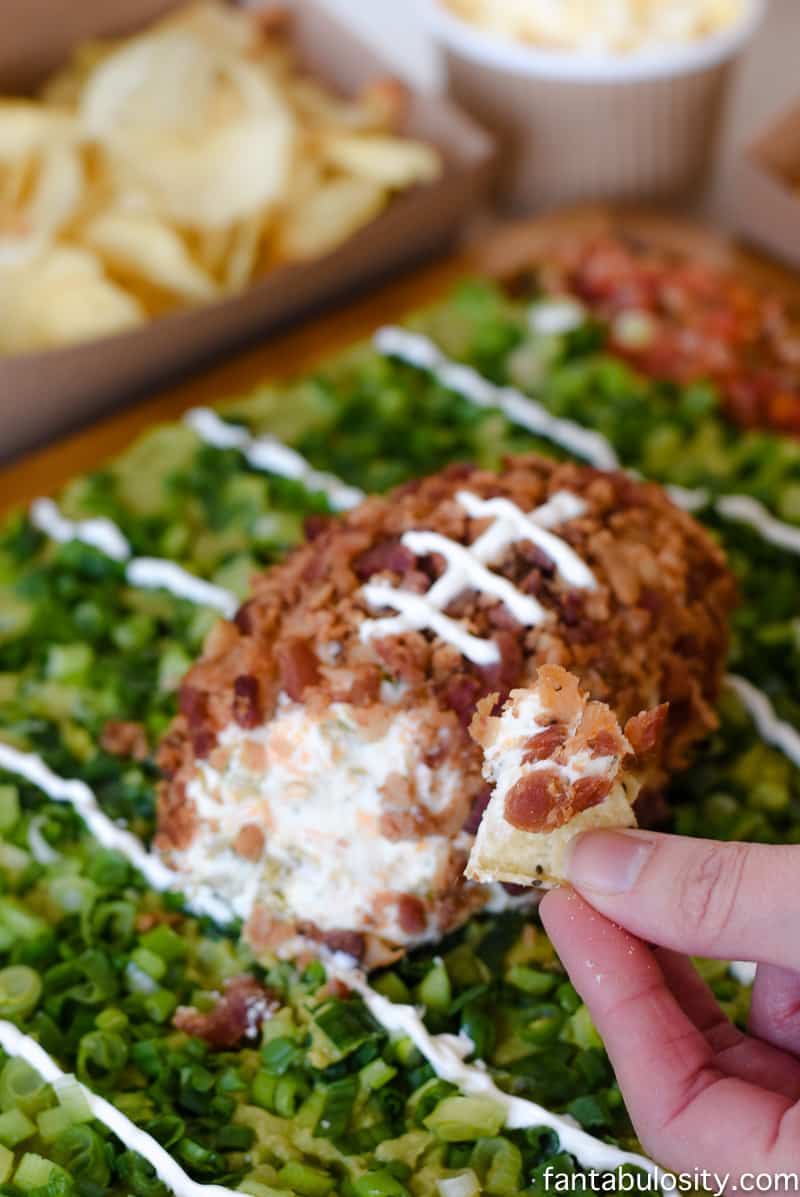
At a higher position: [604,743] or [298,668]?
[604,743]

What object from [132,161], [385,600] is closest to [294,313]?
[132,161]

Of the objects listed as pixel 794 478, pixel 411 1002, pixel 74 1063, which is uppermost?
pixel 794 478

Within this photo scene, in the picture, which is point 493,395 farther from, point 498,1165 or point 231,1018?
point 498,1165

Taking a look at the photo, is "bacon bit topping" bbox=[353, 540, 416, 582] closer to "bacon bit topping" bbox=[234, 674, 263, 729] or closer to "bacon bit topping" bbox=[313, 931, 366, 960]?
"bacon bit topping" bbox=[234, 674, 263, 729]

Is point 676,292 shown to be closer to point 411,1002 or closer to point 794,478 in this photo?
point 794,478

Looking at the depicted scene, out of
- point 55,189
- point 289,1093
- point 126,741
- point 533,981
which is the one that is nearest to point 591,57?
point 55,189
